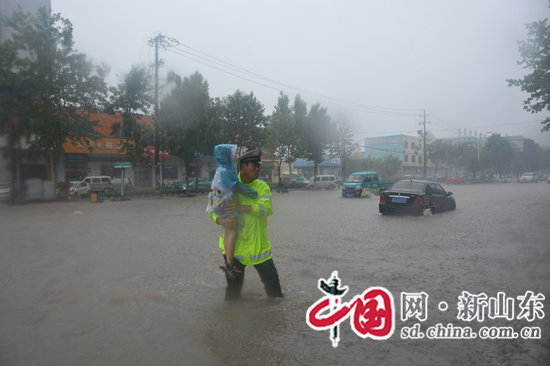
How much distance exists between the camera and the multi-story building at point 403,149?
74.4 m

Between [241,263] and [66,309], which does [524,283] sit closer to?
[241,263]

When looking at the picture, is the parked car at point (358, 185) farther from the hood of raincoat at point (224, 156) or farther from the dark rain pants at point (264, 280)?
the hood of raincoat at point (224, 156)

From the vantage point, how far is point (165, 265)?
6371 millimetres

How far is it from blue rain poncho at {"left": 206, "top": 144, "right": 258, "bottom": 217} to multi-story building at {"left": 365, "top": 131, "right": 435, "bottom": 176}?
2834 inches

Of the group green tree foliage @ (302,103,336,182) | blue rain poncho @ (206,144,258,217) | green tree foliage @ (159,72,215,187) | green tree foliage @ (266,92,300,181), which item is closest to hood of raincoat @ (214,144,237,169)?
blue rain poncho @ (206,144,258,217)

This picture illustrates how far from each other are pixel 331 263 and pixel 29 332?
4378 mm

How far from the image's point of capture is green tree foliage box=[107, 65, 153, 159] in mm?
27844

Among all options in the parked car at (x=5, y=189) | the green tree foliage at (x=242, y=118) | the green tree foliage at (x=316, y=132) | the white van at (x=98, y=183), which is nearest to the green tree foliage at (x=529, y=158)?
the green tree foliage at (x=316, y=132)

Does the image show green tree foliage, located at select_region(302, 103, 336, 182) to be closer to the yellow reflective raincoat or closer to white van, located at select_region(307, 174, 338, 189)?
white van, located at select_region(307, 174, 338, 189)

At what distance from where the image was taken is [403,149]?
245 ft

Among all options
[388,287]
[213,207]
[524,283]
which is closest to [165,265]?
[213,207]

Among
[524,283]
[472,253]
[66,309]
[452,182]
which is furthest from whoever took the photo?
[452,182]

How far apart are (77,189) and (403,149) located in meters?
63.1

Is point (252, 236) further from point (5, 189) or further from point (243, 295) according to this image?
point (5, 189)
